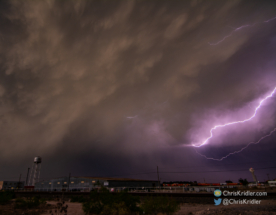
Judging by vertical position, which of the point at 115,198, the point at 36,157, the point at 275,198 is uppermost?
the point at 36,157

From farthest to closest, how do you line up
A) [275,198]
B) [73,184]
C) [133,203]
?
[73,184], [275,198], [133,203]

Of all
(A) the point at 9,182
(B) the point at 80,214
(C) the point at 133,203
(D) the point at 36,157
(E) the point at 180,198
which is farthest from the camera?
(A) the point at 9,182

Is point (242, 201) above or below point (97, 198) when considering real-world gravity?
below

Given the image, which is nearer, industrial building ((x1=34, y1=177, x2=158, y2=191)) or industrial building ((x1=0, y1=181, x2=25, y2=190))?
industrial building ((x1=34, y1=177, x2=158, y2=191))

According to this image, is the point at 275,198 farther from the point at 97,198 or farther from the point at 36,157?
the point at 36,157

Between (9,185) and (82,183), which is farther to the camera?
(9,185)

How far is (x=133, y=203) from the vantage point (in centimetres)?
1273

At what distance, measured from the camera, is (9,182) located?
100875mm

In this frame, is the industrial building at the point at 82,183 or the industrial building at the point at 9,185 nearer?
the industrial building at the point at 82,183

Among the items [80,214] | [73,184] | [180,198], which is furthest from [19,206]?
[73,184]

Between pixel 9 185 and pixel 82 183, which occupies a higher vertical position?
pixel 9 185

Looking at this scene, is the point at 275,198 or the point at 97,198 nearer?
the point at 97,198

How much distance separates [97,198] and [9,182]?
407 ft

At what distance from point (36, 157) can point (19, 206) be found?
3044 inches
